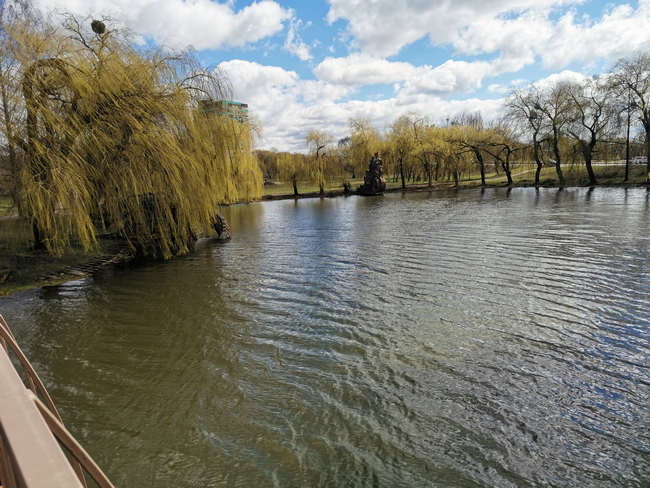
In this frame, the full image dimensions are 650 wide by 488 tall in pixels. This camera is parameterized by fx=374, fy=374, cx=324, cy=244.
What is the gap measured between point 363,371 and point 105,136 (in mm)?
9095

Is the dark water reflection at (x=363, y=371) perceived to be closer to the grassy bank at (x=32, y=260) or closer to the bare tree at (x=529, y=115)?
the grassy bank at (x=32, y=260)

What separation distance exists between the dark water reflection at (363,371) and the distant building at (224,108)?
19.2ft

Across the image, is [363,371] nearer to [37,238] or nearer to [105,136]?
[105,136]

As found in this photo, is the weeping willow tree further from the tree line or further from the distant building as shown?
the tree line

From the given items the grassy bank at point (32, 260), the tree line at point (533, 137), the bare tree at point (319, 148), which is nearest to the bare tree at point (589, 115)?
the tree line at point (533, 137)

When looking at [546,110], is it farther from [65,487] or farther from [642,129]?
[65,487]

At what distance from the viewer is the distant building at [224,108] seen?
A: 12.5 m

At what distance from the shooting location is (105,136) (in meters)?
9.84

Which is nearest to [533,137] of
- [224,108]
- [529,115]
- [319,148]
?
[529,115]

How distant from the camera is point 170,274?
36.5ft

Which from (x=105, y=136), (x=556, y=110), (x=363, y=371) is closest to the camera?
(x=363, y=371)

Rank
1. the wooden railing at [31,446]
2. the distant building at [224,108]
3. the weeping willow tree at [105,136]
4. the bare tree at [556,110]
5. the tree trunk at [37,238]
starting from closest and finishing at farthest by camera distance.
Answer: the wooden railing at [31,446], the weeping willow tree at [105,136], the tree trunk at [37,238], the distant building at [224,108], the bare tree at [556,110]

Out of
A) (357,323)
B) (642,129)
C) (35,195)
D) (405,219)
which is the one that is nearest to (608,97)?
(642,129)

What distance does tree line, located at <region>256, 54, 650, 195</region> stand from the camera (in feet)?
99.0
